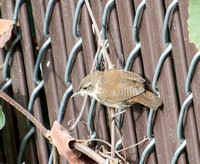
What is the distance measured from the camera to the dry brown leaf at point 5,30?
2.10m

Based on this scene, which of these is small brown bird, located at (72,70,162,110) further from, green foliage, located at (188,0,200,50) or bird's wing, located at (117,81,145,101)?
green foliage, located at (188,0,200,50)

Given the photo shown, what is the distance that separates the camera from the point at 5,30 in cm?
210

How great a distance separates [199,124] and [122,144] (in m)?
0.42

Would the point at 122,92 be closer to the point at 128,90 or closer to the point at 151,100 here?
the point at 128,90

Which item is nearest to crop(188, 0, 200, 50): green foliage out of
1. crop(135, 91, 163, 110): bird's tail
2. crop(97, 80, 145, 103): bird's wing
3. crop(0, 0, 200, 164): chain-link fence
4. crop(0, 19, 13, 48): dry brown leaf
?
crop(0, 0, 200, 164): chain-link fence

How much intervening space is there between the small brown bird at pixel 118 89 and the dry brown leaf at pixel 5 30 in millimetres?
536

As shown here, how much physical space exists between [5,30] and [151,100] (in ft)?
3.22

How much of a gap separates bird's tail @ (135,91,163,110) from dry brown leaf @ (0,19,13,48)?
88 cm

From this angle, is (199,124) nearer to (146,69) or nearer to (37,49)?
(146,69)

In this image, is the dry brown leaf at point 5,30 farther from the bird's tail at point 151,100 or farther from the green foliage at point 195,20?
the green foliage at point 195,20

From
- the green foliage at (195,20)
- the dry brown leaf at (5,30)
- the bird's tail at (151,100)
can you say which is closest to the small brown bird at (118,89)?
the bird's tail at (151,100)

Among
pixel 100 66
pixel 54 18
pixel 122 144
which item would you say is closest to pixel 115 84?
pixel 100 66

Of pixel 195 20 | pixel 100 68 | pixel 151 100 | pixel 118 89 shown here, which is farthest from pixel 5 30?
pixel 195 20

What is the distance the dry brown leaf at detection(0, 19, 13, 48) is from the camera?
210cm
